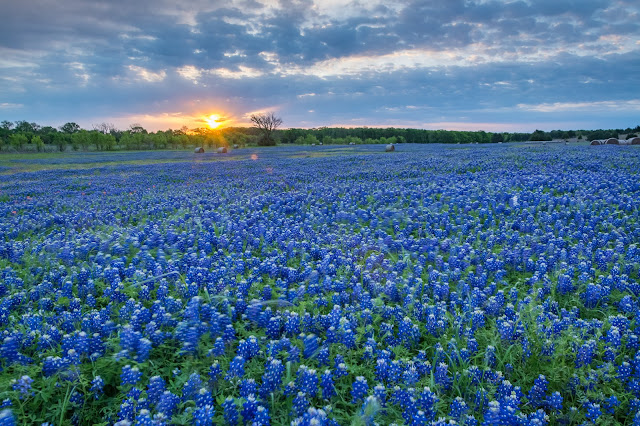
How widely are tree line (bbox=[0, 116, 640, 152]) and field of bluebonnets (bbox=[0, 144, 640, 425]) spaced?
65.5 metres

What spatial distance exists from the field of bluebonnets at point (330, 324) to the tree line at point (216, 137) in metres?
65.5

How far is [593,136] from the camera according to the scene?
5853cm

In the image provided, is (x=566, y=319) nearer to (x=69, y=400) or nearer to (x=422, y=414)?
(x=422, y=414)

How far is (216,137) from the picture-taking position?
8494cm

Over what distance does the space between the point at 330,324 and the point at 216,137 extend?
3414 inches

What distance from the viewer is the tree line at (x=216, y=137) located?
6536cm

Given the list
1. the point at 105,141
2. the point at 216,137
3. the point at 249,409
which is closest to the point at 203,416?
the point at 249,409

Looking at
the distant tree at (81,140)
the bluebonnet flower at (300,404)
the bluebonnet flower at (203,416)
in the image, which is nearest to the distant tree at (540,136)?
the bluebonnet flower at (300,404)

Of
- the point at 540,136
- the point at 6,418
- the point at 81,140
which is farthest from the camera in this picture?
the point at 540,136

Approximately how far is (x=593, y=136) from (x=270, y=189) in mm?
64887

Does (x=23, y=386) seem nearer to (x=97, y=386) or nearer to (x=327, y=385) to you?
(x=97, y=386)

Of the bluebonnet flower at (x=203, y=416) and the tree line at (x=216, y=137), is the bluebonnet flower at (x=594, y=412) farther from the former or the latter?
the tree line at (x=216, y=137)

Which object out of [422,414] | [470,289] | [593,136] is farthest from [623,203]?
[593,136]

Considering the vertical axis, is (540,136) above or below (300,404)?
above
